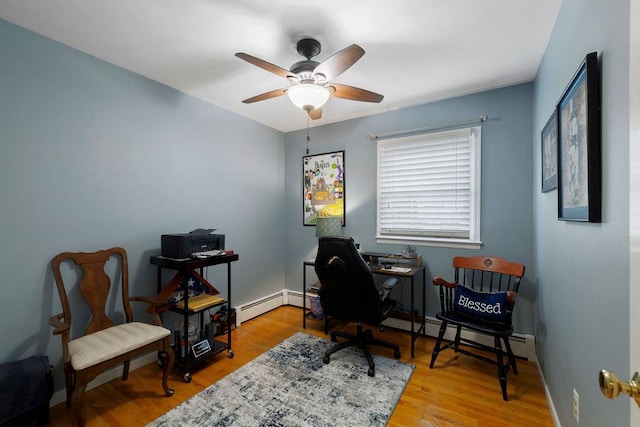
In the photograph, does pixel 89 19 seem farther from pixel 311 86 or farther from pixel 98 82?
pixel 311 86

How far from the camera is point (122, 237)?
7.46 feet

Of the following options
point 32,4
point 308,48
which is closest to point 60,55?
point 32,4

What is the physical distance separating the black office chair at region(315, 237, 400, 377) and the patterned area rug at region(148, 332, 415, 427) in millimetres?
136

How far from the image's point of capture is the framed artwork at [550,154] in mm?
1606

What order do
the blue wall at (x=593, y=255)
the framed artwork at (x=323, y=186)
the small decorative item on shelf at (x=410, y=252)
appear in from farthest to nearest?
the framed artwork at (x=323, y=186) < the small decorative item on shelf at (x=410, y=252) < the blue wall at (x=593, y=255)

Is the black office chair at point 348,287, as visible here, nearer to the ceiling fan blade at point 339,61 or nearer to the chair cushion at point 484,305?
the chair cushion at point 484,305

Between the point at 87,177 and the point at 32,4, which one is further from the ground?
the point at 32,4

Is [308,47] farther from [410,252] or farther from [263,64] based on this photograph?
[410,252]

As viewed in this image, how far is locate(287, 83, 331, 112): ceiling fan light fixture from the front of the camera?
1.83 metres

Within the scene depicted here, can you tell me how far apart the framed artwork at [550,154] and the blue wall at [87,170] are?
2.80m

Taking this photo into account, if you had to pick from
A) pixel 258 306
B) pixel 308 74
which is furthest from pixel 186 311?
pixel 308 74

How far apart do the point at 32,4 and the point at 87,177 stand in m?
1.03

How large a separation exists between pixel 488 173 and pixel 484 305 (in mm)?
1202

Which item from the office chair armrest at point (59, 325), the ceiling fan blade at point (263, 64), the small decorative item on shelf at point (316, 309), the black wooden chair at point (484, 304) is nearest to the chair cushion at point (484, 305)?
the black wooden chair at point (484, 304)
